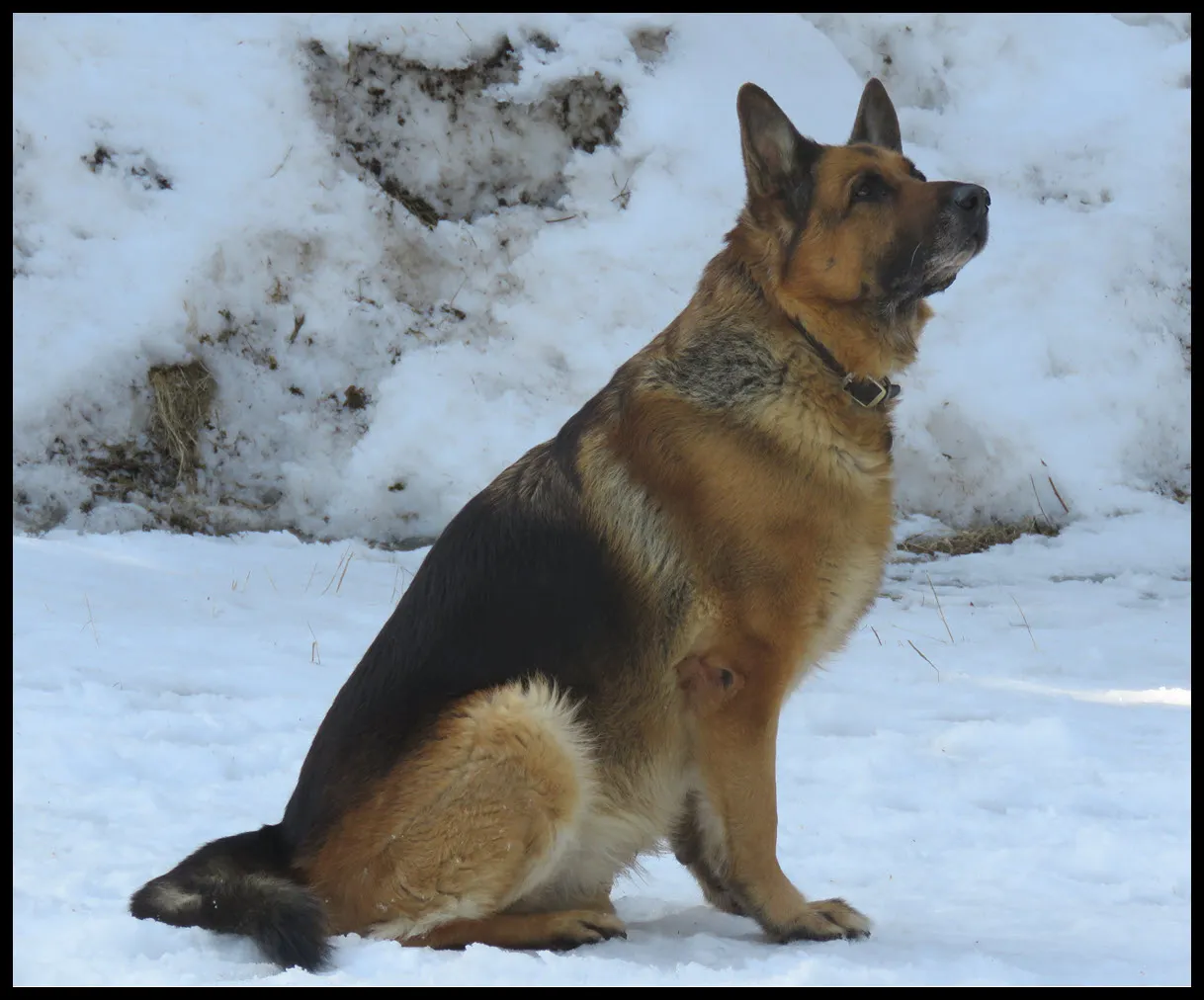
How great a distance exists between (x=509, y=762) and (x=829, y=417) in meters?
1.21

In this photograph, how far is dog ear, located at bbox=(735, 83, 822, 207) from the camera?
3.53 metres

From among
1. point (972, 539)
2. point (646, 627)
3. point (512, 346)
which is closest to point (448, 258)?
point (512, 346)

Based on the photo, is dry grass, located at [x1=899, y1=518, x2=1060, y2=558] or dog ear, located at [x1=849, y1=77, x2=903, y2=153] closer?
dog ear, located at [x1=849, y1=77, x2=903, y2=153]

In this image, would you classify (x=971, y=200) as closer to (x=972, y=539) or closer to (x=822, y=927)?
(x=822, y=927)

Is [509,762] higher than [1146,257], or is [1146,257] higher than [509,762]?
[1146,257]

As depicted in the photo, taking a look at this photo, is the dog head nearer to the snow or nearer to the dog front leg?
the dog front leg

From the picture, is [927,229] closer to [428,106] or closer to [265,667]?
[265,667]

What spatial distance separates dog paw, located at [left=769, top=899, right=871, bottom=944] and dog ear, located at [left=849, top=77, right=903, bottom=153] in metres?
2.18

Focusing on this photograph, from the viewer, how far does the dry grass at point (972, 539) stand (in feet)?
25.4

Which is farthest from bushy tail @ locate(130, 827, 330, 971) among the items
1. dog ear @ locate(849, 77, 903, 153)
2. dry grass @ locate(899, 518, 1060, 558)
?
dry grass @ locate(899, 518, 1060, 558)

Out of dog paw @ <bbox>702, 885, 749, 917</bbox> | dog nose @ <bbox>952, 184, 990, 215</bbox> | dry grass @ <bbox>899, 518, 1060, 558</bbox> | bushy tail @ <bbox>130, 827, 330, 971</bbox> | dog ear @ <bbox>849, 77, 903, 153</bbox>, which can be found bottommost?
bushy tail @ <bbox>130, 827, 330, 971</bbox>

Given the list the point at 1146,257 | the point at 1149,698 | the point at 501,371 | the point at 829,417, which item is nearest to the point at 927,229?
the point at 829,417

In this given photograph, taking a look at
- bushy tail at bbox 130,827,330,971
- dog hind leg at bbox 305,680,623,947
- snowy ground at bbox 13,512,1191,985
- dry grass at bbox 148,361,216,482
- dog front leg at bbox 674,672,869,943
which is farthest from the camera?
dry grass at bbox 148,361,216,482

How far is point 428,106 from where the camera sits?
9070mm
